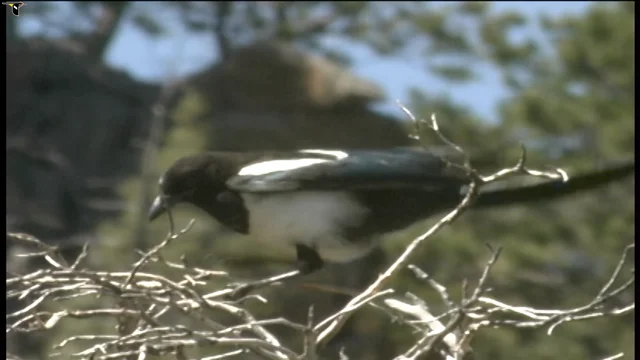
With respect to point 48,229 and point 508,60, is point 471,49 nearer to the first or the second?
point 508,60

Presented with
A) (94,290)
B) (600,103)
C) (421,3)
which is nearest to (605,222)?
(600,103)

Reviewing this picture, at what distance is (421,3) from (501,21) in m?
0.20

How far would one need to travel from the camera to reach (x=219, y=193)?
98 centimetres

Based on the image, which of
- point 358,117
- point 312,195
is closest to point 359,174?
point 312,195

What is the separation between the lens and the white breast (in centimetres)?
97

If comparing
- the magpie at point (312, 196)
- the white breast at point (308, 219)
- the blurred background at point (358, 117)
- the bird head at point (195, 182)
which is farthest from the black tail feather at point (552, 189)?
the blurred background at point (358, 117)

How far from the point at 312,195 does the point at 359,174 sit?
50 mm

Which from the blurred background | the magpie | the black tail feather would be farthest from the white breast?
the blurred background

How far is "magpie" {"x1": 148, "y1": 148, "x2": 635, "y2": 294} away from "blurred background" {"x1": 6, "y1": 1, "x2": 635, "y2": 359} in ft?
4.09

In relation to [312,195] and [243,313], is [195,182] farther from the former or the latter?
[243,313]

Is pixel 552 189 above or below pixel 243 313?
above

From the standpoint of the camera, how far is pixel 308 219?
979 mm

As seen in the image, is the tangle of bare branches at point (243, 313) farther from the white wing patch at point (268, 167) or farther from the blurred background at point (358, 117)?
the blurred background at point (358, 117)

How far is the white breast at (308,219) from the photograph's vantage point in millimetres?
967
